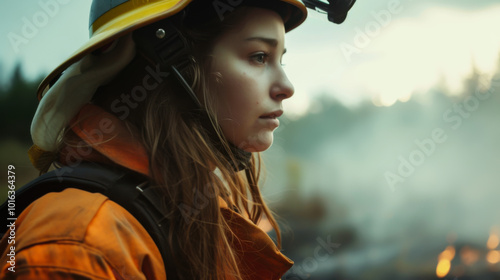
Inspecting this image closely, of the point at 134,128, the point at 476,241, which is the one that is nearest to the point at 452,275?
the point at 476,241

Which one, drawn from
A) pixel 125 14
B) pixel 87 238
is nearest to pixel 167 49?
pixel 125 14

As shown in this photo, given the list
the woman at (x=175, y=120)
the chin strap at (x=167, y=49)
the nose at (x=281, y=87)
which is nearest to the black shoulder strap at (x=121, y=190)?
the woman at (x=175, y=120)

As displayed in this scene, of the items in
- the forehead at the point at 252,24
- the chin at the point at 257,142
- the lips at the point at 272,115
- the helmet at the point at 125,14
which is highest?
the helmet at the point at 125,14

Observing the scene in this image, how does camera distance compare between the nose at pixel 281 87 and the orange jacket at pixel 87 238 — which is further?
the nose at pixel 281 87

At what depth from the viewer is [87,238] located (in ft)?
2.27

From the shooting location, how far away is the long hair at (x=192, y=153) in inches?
33.9

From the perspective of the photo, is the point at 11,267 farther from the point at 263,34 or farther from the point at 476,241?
the point at 476,241

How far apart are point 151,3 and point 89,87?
0.25 m

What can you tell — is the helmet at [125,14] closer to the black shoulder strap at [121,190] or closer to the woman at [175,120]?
the woman at [175,120]

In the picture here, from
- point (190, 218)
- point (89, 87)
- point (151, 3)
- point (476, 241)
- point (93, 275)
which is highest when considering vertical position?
point (151, 3)

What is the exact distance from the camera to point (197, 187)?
0.92 meters

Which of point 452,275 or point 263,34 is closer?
point 263,34

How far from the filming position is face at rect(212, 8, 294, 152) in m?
1.01

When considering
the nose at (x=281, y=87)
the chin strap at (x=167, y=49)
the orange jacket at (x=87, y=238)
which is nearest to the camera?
the orange jacket at (x=87, y=238)
